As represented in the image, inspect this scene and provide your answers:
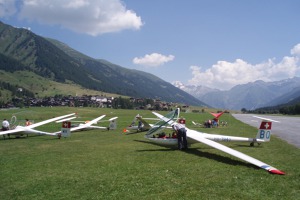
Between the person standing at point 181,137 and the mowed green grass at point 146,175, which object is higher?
the person standing at point 181,137

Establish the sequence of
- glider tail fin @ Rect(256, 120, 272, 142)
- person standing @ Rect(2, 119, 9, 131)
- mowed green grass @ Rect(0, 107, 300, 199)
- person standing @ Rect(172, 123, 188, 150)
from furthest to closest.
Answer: person standing @ Rect(2, 119, 9, 131)
glider tail fin @ Rect(256, 120, 272, 142)
person standing @ Rect(172, 123, 188, 150)
mowed green grass @ Rect(0, 107, 300, 199)

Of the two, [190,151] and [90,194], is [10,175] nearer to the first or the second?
[90,194]

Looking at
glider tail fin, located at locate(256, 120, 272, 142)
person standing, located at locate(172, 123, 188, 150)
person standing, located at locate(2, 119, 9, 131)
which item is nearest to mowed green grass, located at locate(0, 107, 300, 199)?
person standing, located at locate(172, 123, 188, 150)

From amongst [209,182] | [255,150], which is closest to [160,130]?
[255,150]

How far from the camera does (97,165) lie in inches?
606

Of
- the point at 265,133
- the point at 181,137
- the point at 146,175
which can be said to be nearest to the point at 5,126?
the point at 181,137

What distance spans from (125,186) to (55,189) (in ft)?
9.02

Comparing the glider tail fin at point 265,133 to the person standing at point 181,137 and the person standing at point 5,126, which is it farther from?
the person standing at point 5,126

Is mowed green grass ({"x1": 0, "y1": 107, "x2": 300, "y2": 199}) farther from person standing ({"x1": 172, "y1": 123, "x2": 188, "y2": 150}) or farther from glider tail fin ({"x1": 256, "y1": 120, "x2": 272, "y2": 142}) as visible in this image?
glider tail fin ({"x1": 256, "y1": 120, "x2": 272, "y2": 142})

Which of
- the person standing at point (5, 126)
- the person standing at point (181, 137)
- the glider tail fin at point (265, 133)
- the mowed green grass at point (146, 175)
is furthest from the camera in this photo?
the person standing at point (5, 126)

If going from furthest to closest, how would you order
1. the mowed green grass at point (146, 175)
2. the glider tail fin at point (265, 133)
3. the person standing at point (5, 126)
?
the person standing at point (5, 126) < the glider tail fin at point (265, 133) < the mowed green grass at point (146, 175)

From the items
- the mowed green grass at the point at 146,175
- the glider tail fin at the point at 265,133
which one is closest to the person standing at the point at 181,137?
the mowed green grass at the point at 146,175

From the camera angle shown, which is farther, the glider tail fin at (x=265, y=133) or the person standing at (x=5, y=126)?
the person standing at (x=5, y=126)

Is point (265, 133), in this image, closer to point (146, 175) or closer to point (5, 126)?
point (146, 175)
